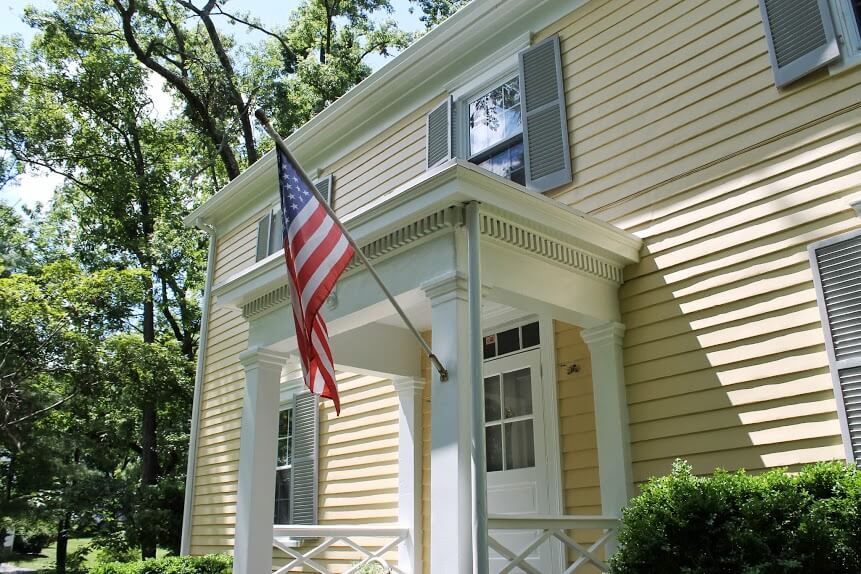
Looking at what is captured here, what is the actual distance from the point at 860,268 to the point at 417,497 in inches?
171

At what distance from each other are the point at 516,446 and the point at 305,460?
3.20 meters

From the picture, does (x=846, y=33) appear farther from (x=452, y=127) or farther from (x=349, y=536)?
(x=349, y=536)

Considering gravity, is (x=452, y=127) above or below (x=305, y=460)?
above

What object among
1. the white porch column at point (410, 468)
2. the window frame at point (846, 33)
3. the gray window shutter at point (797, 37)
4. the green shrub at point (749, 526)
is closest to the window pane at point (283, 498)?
the white porch column at point (410, 468)

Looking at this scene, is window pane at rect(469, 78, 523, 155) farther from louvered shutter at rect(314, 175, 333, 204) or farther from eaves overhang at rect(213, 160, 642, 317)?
louvered shutter at rect(314, 175, 333, 204)

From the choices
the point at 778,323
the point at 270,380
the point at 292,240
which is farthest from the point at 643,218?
the point at 270,380

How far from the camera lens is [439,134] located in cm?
762

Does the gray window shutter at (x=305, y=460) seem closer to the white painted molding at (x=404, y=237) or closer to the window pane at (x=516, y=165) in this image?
the white painted molding at (x=404, y=237)

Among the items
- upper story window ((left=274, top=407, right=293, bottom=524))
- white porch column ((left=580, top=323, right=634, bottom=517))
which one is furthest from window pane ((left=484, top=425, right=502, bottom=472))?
upper story window ((left=274, top=407, right=293, bottom=524))

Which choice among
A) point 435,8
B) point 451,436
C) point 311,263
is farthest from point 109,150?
point 451,436

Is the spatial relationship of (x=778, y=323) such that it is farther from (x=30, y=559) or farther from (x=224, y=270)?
(x=30, y=559)

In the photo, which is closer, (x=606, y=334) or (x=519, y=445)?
(x=606, y=334)

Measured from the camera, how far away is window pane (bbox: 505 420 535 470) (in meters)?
6.06

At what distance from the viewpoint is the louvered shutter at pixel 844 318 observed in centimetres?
416
